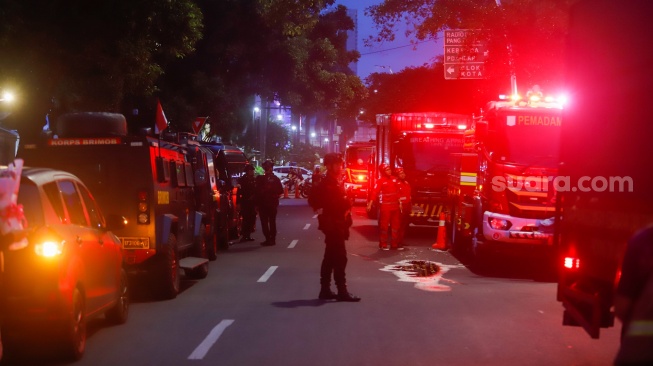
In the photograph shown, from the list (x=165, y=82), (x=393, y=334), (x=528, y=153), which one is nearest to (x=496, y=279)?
(x=528, y=153)

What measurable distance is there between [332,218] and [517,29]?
11.6 m

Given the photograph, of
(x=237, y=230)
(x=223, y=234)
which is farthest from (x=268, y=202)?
(x=237, y=230)

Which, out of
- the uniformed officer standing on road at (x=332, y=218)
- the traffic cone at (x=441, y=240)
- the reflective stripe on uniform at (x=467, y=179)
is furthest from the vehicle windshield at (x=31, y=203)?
the traffic cone at (x=441, y=240)

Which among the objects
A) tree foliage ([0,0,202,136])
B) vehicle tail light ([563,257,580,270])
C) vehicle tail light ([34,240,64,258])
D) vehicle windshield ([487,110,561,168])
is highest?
tree foliage ([0,0,202,136])

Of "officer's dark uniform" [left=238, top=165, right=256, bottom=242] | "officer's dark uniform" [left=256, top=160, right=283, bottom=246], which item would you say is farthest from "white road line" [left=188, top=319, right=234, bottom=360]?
"officer's dark uniform" [left=238, top=165, right=256, bottom=242]

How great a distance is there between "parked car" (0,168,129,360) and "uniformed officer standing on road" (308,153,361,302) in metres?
3.89

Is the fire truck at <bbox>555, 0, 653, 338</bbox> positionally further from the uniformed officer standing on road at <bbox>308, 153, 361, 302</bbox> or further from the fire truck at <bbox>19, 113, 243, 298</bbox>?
the fire truck at <bbox>19, 113, 243, 298</bbox>

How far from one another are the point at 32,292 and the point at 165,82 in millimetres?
22752

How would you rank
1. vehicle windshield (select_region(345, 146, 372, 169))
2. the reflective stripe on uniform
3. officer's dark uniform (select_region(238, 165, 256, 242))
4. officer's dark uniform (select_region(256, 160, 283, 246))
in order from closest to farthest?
the reflective stripe on uniform, officer's dark uniform (select_region(256, 160, 283, 246)), officer's dark uniform (select_region(238, 165, 256, 242)), vehicle windshield (select_region(345, 146, 372, 169))

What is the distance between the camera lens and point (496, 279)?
51.0 feet

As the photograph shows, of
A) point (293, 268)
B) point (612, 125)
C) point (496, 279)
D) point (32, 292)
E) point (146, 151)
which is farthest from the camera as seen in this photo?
point (293, 268)

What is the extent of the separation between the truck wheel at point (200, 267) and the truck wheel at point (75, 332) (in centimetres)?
633

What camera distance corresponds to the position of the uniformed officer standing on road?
505 inches

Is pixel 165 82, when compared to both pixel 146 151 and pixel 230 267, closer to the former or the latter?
pixel 230 267
